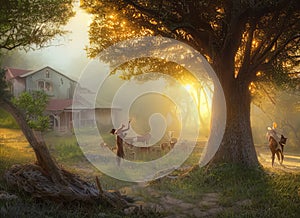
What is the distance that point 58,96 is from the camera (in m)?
50.6

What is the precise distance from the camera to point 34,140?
27.1ft

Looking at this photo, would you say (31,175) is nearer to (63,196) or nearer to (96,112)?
(63,196)

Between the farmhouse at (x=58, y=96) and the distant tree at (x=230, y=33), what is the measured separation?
3240 cm

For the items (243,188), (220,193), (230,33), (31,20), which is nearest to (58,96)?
(31,20)

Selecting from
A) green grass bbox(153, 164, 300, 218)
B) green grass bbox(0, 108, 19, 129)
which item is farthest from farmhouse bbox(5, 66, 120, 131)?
green grass bbox(153, 164, 300, 218)

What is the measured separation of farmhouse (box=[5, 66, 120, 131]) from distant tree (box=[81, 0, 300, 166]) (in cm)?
3240

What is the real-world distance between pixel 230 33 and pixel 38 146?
887cm

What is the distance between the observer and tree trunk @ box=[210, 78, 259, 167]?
562 inches

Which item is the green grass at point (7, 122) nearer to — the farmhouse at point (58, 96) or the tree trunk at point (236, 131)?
the farmhouse at point (58, 96)

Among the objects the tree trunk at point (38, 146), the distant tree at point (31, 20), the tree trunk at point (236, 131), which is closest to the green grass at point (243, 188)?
the tree trunk at point (236, 131)

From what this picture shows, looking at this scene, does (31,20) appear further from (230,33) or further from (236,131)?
(236,131)

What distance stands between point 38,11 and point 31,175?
10.8 m

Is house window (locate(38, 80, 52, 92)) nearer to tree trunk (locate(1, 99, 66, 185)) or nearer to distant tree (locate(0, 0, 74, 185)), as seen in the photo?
distant tree (locate(0, 0, 74, 185))

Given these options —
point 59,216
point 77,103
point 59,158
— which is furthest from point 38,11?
point 77,103
